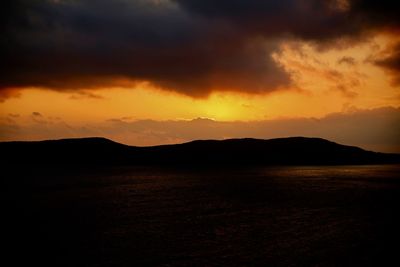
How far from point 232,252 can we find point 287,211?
77.0 feet

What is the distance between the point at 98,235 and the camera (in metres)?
37.7

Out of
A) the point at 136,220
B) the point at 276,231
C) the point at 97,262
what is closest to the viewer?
the point at 97,262

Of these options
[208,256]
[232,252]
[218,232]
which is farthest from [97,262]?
[218,232]

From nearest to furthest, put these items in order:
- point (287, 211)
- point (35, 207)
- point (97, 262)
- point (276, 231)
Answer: point (97, 262), point (276, 231), point (287, 211), point (35, 207)

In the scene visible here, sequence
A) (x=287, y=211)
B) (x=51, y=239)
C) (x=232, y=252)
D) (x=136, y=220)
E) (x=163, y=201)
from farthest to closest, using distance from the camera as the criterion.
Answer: (x=163, y=201) < (x=287, y=211) < (x=136, y=220) < (x=51, y=239) < (x=232, y=252)

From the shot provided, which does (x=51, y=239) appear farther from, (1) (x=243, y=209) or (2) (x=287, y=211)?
(2) (x=287, y=211)

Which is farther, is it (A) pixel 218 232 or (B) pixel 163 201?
(B) pixel 163 201

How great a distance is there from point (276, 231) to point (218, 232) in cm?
609

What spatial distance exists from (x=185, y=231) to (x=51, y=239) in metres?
13.1

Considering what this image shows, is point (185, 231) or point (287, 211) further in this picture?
point (287, 211)

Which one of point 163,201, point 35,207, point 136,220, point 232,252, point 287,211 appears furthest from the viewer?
point 163,201

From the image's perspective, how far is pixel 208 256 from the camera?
29.6 meters

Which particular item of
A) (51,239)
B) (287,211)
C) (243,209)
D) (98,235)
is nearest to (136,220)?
(98,235)

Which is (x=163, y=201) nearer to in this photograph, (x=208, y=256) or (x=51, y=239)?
(x=51, y=239)
